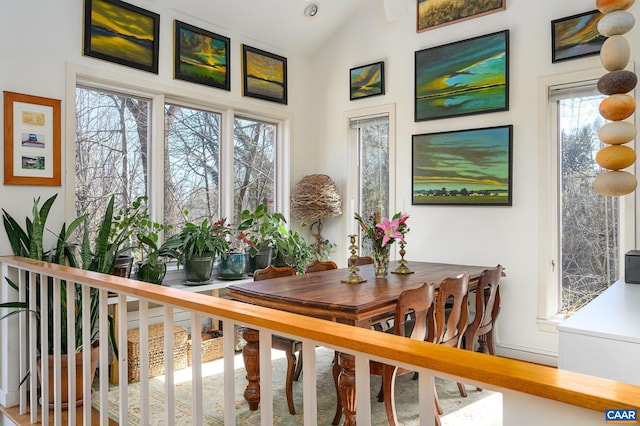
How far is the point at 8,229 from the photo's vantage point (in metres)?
2.75

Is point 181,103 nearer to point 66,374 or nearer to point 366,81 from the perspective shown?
point 366,81

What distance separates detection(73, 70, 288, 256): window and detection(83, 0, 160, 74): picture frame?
0.73ft

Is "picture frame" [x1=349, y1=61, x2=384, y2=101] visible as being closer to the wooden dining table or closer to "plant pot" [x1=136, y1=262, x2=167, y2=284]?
the wooden dining table

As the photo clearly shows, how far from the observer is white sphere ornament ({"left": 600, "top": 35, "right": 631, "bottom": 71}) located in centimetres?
154

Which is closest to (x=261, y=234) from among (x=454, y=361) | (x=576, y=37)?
(x=576, y=37)

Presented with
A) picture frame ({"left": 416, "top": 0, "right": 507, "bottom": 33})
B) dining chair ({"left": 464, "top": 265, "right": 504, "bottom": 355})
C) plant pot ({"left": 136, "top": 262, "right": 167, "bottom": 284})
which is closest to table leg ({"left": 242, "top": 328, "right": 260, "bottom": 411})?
plant pot ({"left": 136, "top": 262, "right": 167, "bottom": 284})

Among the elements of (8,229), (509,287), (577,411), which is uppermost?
(8,229)

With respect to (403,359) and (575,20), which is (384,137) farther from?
(403,359)

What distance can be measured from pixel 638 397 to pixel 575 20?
3.49 m

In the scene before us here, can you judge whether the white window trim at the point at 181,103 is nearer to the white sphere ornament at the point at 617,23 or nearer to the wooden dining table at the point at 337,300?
the wooden dining table at the point at 337,300

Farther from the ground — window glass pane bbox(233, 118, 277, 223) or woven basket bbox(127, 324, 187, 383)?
window glass pane bbox(233, 118, 277, 223)

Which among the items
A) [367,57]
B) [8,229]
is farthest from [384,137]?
[8,229]

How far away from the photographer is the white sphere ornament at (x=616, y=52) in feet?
5.05

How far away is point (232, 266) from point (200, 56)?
6.05 feet
